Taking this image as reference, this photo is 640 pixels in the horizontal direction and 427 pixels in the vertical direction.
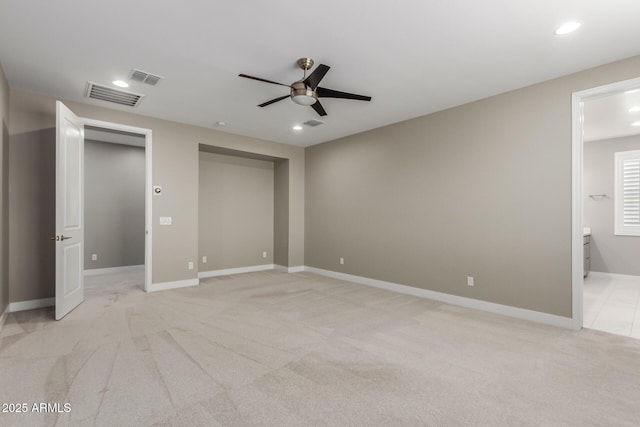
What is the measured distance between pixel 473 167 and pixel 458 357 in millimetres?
2563

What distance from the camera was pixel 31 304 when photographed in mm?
3922

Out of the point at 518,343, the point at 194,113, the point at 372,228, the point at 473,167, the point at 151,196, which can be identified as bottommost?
the point at 518,343

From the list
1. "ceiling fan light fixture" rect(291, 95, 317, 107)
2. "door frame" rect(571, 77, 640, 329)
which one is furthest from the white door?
"door frame" rect(571, 77, 640, 329)

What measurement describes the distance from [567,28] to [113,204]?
7.79 m

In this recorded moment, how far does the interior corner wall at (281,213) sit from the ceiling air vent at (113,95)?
3146 millimetres

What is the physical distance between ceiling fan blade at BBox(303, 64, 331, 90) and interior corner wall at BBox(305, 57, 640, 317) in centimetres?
229

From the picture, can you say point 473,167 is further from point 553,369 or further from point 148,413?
point 148,413

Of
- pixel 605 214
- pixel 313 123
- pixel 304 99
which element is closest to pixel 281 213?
pixel 313 123

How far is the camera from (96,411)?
185 cm

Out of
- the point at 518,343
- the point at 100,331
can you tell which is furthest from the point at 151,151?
the point at 518,343

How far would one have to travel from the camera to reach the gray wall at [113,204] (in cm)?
628

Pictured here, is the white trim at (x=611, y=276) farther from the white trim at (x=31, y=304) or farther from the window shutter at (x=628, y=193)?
the white trim at (x=31, y=304)

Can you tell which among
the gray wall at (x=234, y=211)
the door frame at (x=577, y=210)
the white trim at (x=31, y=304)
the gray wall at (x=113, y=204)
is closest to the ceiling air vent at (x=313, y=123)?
the gray wall at (x=234, y=211)

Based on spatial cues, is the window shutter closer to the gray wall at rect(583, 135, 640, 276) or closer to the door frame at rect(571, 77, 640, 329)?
the gray wall at rect(583, 135, 640, 276)
